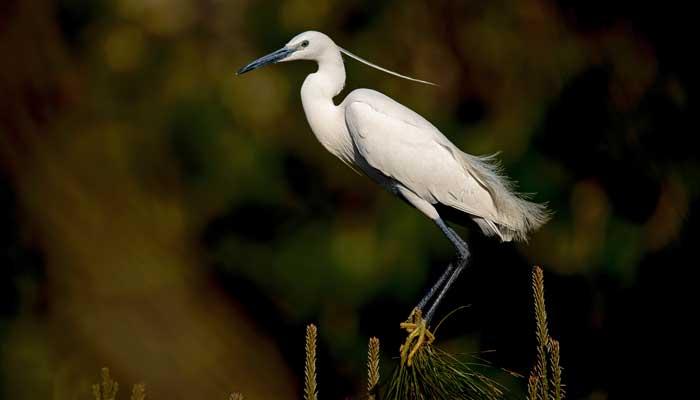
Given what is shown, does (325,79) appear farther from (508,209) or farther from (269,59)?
(508,209)

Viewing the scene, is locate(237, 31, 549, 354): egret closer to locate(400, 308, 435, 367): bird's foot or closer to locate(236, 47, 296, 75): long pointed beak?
locate(236, 47, 296, 75): long pointed beak

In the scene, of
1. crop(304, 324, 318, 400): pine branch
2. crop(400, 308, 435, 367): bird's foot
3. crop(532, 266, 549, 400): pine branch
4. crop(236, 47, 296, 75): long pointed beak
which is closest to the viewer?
crop(304, 324, 318, 400): pine branch

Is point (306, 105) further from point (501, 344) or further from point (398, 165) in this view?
point (501, 344)

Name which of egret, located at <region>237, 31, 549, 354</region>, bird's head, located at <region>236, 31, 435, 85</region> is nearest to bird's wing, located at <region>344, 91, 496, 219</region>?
egret, located at <region>237, 31, 549, 354</region>

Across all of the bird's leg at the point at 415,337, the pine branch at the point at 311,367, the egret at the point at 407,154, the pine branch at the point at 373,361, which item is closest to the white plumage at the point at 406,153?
the egret at the point at 407,154

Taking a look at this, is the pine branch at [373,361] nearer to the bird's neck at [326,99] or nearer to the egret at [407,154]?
the egret at [407,154]

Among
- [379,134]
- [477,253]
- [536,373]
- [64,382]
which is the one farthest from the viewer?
[477,253]

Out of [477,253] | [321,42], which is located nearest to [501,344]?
[477,253]

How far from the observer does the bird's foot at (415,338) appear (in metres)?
1.52

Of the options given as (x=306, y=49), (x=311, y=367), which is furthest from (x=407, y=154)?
(x=311, y=367)

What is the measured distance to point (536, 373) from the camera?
122cm

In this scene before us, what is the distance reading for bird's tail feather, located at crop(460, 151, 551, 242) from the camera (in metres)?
2.05

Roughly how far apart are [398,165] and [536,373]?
89 centimetres

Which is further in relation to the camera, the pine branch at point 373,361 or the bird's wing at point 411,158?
the bird's wing at point 411,158
